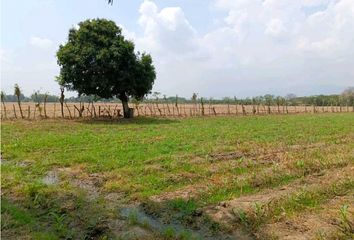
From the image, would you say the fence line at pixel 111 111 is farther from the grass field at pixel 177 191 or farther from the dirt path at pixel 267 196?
the dirt path at pixel 267 196

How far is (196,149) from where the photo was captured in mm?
14633

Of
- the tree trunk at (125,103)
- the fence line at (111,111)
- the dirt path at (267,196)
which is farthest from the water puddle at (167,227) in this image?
the fence line at (111,111)

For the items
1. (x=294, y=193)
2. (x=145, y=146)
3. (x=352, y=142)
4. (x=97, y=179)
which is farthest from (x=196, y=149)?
(x=352, y=142)

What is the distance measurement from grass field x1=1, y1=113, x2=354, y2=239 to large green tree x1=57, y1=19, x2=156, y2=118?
13.0 meters

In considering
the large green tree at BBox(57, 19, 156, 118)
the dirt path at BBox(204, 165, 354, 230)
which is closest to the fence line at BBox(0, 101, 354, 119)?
the large green tree at BBox(57, 19, 156, 118)

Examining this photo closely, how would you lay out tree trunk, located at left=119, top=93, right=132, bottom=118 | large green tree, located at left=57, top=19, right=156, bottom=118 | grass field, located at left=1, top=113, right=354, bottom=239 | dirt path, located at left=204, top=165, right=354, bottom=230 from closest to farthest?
grass field, located at left=1, top=113, right=354, bottom=239
dirt path, located at left=204, top=165, right=354, bottom=230
large green tree, located at left=57, top=19, right=156, bottom=118
tree trunk, located at left=119, top=93, right=132, bottom=118

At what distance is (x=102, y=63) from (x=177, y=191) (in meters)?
20.5

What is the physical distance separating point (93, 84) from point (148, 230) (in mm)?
22469

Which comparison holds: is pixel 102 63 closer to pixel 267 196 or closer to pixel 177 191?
pixel 177 191

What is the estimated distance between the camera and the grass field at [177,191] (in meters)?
6.57

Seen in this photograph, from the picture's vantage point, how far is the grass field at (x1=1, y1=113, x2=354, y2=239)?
6.57 m

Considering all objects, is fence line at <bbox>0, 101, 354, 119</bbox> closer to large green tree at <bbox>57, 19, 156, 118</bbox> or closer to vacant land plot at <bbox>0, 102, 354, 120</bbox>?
vacant land plot at <bbox>0, 102, 354, 120</bbox>

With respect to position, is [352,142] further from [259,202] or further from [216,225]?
[216,225]

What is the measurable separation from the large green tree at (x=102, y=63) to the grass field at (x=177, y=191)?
1301 cm
